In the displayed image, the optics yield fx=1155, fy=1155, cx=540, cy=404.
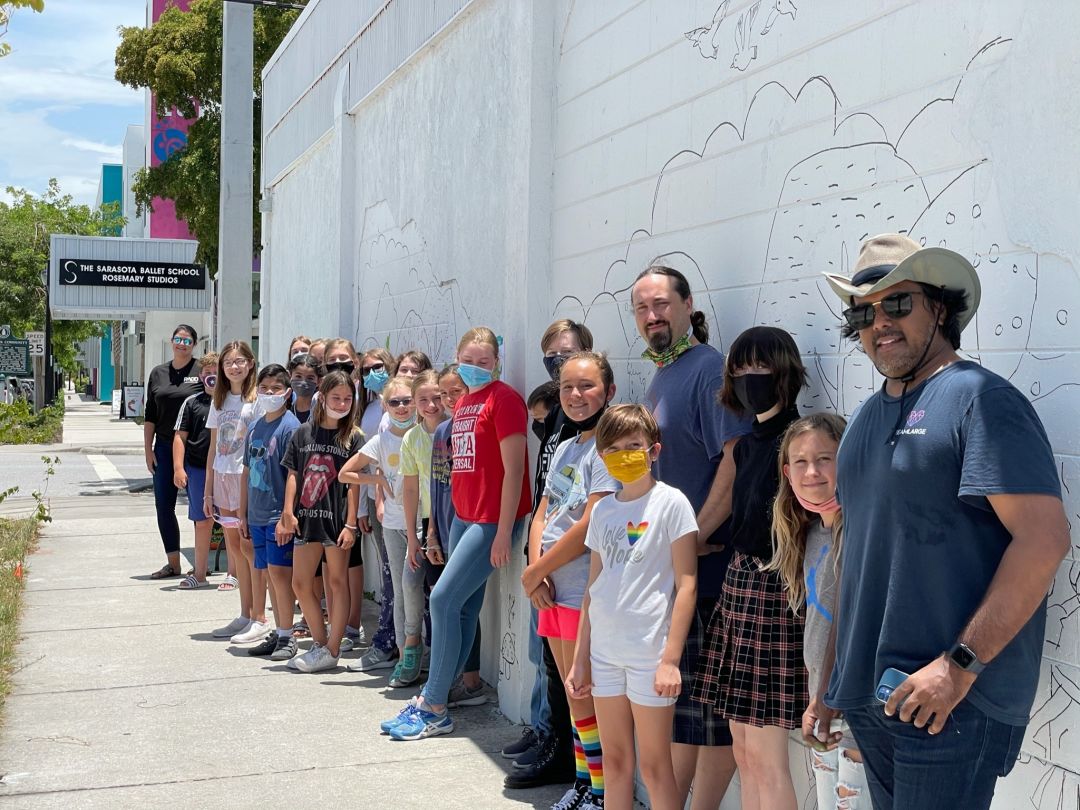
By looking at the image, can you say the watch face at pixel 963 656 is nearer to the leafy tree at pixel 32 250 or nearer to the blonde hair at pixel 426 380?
the blonde hair at pixel 426 380

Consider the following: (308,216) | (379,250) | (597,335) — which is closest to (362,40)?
(379,250)

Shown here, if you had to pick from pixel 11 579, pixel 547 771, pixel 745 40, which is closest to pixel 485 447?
pixel 547 771

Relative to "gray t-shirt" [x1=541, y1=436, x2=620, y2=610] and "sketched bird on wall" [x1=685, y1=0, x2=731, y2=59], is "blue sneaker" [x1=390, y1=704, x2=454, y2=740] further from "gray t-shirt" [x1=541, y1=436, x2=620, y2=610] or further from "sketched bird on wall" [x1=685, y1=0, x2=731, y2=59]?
"sketched bird on wall" [x1=685, y1=0, x2=731, y2=59]

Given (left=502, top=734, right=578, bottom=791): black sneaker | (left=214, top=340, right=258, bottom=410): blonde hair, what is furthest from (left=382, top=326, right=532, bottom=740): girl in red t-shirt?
(left=214, top=340, right=258, bottom=410): blonde hair

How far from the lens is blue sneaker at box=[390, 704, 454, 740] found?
19.7 ft

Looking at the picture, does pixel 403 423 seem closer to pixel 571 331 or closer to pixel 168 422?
pixel 571 331

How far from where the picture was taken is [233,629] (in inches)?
333

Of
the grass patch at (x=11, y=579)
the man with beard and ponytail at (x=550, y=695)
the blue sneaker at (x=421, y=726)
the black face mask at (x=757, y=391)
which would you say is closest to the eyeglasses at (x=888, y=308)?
the black face mask at (x=757, y=391)

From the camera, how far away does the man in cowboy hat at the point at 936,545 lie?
8.47 ft

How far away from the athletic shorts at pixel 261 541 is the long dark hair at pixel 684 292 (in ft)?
13.4

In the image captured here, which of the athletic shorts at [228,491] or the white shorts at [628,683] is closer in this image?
the white shorts at [628,683]

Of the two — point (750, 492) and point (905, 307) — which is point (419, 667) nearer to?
point (750, 492)

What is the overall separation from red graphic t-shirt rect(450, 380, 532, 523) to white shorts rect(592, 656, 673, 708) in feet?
6.19

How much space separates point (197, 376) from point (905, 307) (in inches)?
359
